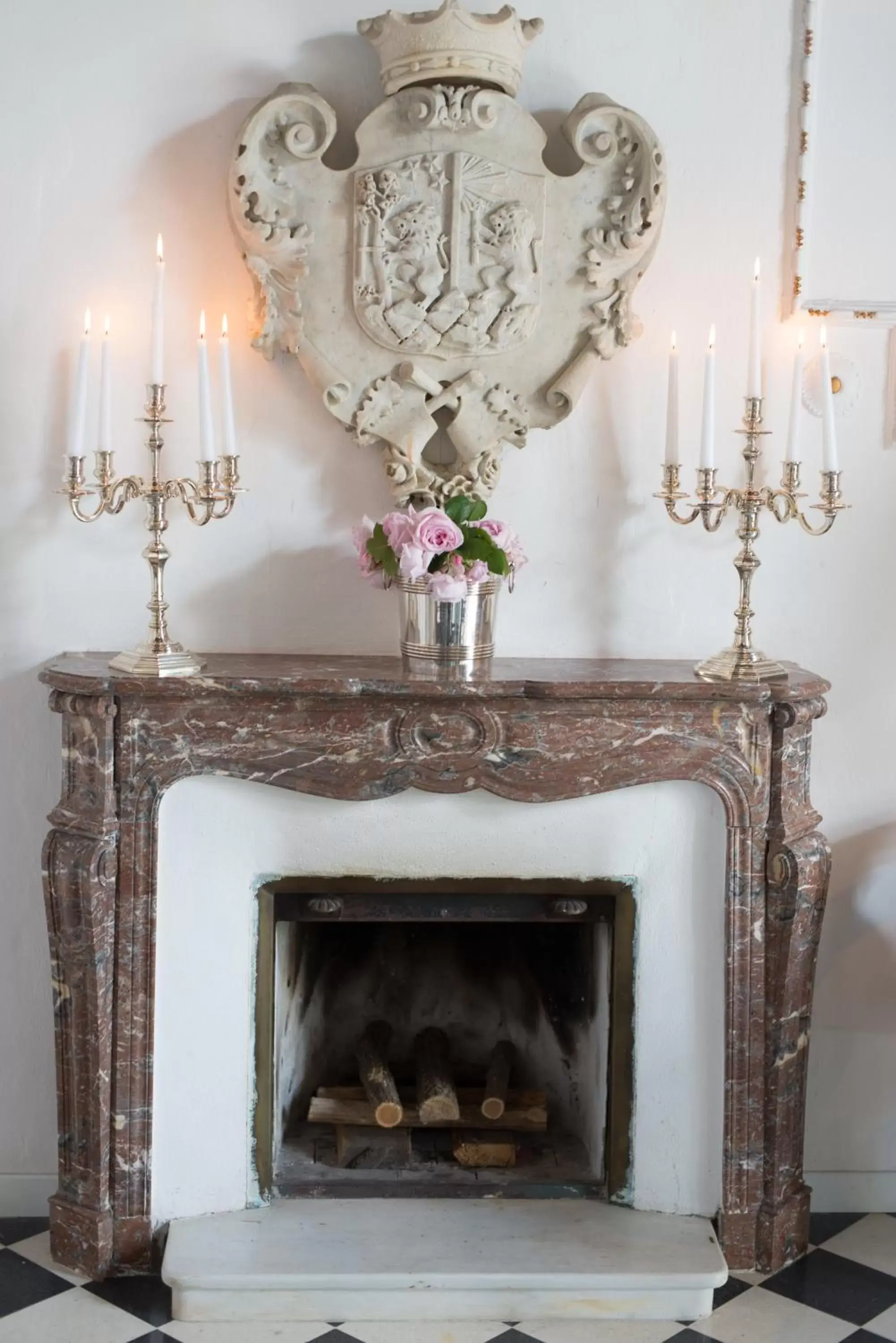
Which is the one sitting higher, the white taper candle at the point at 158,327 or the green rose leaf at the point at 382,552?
the white taper candle at the point at 158,327

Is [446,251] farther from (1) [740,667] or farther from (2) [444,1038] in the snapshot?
(2) [444,1038]

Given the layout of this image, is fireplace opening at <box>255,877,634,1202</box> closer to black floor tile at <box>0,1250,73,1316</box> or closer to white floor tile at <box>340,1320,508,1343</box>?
white floor tile at <box>340,1320,508,1343</box>

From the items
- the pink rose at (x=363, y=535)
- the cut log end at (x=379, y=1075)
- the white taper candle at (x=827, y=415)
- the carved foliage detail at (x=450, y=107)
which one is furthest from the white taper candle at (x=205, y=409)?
the cut log end at (x=379, y=1075)

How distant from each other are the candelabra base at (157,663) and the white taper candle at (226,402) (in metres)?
0.36

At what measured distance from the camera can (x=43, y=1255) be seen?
8.33 feet

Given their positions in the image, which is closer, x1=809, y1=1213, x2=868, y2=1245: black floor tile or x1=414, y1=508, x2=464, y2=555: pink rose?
x1=414, y1=508, x2=464, y2=555: pink rose

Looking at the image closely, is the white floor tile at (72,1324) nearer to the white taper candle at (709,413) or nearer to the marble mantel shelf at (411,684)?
the marble mantel shelf at (411,684)

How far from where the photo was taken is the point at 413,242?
2488 mm

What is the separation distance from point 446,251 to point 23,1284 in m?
2.00

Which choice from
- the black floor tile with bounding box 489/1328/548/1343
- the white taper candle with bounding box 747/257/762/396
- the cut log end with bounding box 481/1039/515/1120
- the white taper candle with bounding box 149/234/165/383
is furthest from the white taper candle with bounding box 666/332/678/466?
the black floor tile with bounding box 489/1328/548/1343

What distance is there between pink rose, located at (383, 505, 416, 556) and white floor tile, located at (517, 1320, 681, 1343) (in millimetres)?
1346

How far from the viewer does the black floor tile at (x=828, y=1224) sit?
8.76ft

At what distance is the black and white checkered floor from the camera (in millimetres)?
2295

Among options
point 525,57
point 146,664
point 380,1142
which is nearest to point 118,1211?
point 380,1142
